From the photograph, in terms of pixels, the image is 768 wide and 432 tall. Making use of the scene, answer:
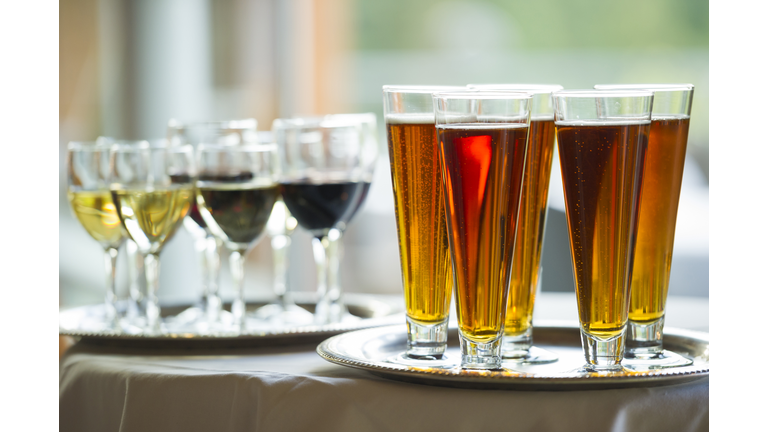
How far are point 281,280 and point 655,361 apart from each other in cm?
73

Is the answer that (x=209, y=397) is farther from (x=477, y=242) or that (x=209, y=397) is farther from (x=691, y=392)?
(x=691, y=392)

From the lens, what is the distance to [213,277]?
4.19 feet

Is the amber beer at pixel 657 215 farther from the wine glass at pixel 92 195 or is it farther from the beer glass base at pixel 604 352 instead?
the wine glass at pixel 92 195

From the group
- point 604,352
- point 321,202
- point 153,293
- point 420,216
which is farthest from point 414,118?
point 153,293

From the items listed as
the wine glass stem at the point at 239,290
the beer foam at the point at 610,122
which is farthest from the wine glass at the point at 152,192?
the beer foam at the point at 610,122

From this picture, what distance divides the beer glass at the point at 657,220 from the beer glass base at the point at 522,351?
9 cm

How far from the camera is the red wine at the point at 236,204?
120 centimetres

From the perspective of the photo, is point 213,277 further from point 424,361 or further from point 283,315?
point 424,361

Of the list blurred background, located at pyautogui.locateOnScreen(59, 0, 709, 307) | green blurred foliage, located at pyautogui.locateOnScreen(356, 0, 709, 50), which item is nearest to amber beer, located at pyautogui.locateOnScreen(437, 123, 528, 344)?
blurred background, located at pyautogui.locateOnScreen(59, 0, 709, 307)

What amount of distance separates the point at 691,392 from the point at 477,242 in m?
0.25

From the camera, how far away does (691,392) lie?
76cm

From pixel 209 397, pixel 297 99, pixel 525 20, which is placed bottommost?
pixel 209 397
